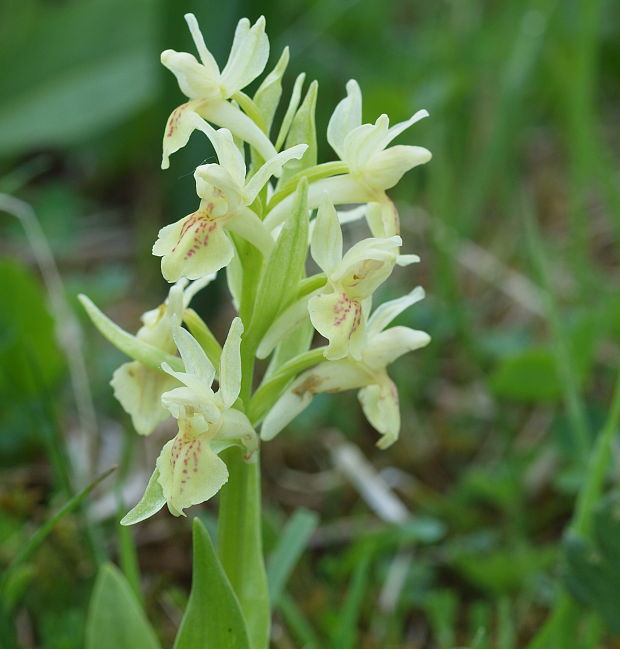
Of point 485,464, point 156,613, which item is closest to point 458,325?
point 485,464

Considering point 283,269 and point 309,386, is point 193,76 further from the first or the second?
point 309,386

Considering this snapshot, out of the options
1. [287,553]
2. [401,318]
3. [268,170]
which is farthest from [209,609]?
[401,318]

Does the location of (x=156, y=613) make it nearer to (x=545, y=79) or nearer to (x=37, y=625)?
(x=37, y=625)

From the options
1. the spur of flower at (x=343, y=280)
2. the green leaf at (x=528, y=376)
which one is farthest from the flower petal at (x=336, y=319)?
the green leaf at (x=528, y=376)

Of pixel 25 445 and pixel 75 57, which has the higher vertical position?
pixel 75 57

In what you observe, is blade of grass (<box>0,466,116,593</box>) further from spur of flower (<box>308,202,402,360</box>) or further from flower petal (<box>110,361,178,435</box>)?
spur of flower (<box>308,202,402,360</box>)

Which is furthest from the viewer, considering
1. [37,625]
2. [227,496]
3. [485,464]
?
[485,464]

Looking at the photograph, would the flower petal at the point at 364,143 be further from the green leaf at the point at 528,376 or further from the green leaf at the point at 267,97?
the green leaf at the point at 528,376
